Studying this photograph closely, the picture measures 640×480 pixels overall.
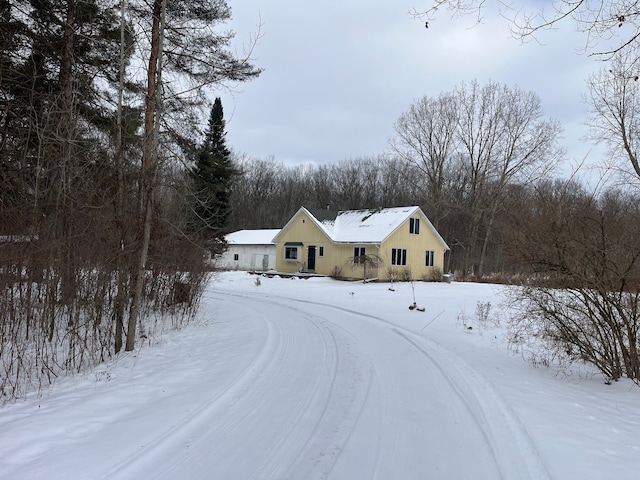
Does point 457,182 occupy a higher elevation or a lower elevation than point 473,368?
higher

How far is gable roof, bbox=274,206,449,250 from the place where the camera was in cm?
2882

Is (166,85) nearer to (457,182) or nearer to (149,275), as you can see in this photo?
(149,275)

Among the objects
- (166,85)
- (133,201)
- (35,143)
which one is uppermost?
(166,85)

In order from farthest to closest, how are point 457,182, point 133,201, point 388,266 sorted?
1. point 457,182
2. point 388,266
3. point 133,201

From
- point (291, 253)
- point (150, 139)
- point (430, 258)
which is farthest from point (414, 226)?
point (150, 139)

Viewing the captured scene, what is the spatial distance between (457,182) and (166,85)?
141ft

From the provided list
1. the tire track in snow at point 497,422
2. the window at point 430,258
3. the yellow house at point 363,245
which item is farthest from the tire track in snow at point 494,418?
the window at point 430,258

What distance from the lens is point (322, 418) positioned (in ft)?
14.5

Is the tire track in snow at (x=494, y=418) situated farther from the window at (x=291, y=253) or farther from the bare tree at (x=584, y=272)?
the window at (x=291, y=253)

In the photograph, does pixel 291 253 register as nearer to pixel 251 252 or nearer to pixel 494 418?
pixel 251 252

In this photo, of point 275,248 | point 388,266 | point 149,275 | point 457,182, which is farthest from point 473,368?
point 457,182

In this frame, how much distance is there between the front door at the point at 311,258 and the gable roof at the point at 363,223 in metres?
1.94

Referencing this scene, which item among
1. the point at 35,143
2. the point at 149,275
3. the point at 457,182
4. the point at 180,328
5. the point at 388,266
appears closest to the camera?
the point at 35,143

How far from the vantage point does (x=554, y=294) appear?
21.8 ft
